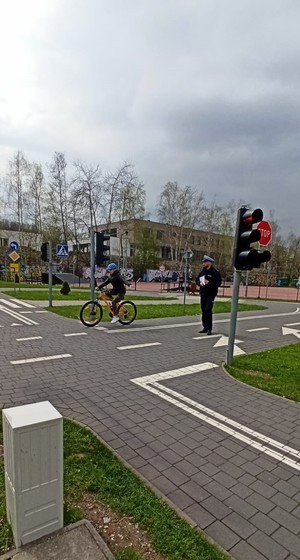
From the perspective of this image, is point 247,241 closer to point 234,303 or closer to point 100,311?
point 234,303

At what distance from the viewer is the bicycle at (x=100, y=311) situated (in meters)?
9.10

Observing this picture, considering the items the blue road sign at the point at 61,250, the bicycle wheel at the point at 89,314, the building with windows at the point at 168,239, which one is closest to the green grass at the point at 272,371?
the bicycle wheel at the point at 89,314

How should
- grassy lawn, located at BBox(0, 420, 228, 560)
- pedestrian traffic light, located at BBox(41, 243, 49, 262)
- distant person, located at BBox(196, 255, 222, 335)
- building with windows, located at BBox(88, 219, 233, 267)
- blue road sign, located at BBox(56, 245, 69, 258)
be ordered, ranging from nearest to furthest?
grassy lawn, located at BBox(0, 420, 228, 560) → distant person, located at BBox(196, 255, 222, 335) → pedestrian traffic light, located at BBox(41, 243, 49, 262) → blue road sign, located at BBox(56, 245, 69, 258) → building with windows, located at BBox(88, 219, 233, 267)

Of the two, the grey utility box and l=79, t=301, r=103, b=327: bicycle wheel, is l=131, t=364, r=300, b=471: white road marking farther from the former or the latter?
l=79, t=301, r=103, b=327: bicycle wheel

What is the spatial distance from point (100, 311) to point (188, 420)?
6022mm

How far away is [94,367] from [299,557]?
409 cm

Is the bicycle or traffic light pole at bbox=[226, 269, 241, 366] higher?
traffic light pole at bbox=[226, 269, 241, 366]

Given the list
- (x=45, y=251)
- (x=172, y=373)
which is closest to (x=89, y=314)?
(x=172, y=373)

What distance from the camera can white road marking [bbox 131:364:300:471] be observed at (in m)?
3.07

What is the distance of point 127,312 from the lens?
31.7 ft

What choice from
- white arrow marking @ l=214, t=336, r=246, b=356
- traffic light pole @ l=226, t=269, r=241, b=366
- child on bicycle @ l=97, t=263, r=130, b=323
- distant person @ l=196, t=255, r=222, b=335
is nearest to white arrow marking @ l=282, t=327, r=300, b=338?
white arrow marking @ l=214, t=336, r=246, b=356

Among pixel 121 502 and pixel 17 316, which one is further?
pixel 17 316

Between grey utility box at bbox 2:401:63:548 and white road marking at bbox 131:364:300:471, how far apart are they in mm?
2145

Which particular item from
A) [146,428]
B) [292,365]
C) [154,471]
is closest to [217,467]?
[154,471]
